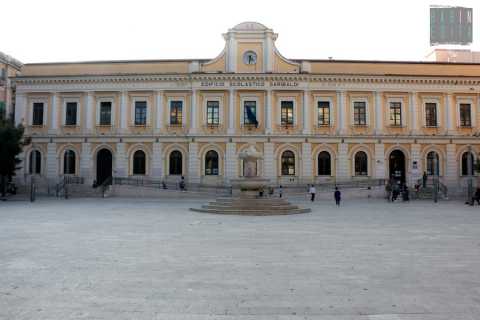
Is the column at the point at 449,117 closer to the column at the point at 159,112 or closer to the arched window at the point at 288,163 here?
the arched window at the point at 288,163

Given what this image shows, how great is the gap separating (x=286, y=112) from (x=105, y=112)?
15479 millimetres

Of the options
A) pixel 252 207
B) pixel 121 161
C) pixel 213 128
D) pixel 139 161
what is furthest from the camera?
pixel 139 161

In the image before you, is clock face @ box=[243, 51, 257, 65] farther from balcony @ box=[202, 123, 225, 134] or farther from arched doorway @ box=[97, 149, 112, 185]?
arched doorway @ box=[97, 149, 112, 185]

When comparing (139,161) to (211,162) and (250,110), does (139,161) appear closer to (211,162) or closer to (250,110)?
(211,162)

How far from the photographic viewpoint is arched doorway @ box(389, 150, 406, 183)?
3359cm

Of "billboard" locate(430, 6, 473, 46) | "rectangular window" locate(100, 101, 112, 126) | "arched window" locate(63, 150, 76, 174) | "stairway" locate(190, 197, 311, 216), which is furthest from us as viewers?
"billboard" locate(430, 6, 473, 46)

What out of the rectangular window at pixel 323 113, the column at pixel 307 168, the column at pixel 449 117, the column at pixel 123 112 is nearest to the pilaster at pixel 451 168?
the column at pixel 449 117

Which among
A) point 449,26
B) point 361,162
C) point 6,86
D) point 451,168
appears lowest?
point 451,168

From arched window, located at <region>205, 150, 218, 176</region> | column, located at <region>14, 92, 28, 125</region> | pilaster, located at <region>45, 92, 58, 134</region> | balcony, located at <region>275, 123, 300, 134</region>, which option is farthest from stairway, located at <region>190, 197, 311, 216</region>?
column, located at <region>14, 92, 28, 125</region>

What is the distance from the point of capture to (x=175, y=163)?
1325 inches

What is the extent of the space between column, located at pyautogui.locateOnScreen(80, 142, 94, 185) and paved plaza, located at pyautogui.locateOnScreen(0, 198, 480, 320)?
21602 millimetres

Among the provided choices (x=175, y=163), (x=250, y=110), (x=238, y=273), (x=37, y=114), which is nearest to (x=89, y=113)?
(x=37, y=114)

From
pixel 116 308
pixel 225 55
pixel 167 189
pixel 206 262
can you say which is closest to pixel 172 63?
pixel 225 55

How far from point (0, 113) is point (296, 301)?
39.1 metres
